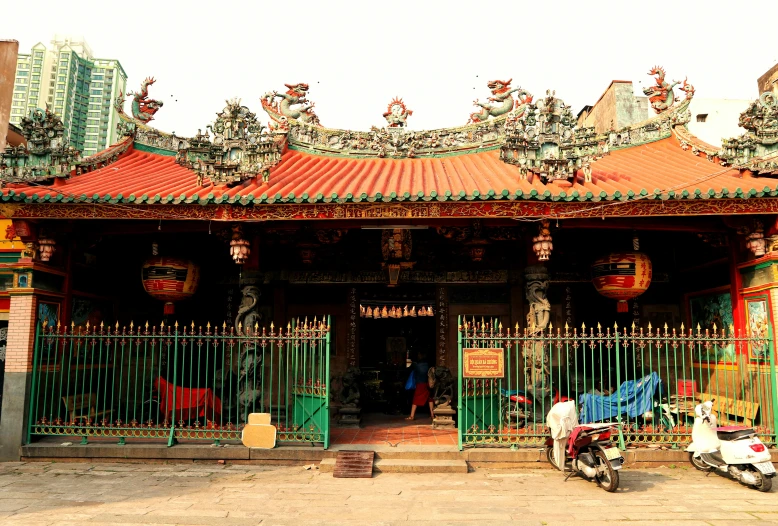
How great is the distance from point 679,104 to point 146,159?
11.2 m

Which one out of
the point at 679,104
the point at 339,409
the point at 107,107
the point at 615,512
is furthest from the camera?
the point at 107,107

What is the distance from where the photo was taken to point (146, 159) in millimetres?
11789

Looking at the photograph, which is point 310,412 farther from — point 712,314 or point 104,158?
point 712,314

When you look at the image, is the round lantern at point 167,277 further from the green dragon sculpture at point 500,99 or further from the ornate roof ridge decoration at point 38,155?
the green dragon sculpture at point 500,99

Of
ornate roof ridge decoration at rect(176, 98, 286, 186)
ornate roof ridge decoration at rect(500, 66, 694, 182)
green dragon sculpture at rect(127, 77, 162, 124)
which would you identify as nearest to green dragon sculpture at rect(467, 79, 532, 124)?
ornate roof ridge decoration at rect(500, 66, 694, 182)

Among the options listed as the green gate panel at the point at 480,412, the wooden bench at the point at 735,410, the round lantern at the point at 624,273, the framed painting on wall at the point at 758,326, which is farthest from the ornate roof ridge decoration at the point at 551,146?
the wooden bench at the point at 735,410

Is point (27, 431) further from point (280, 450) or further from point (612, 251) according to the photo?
point (612, 251)

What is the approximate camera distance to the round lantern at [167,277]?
944cm

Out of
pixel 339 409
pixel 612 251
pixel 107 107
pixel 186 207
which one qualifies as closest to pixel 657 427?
pixel 612 251

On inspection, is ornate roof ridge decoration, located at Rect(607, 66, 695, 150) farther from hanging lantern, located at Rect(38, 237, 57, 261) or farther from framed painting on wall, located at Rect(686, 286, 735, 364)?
hanging lantern, located at Rect(38, 237, 57, 261)

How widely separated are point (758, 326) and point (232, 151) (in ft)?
28.5

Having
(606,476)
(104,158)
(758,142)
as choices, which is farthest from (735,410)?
(104,158)

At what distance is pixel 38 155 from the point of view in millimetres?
9070

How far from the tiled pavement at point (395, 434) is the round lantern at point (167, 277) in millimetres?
3647
